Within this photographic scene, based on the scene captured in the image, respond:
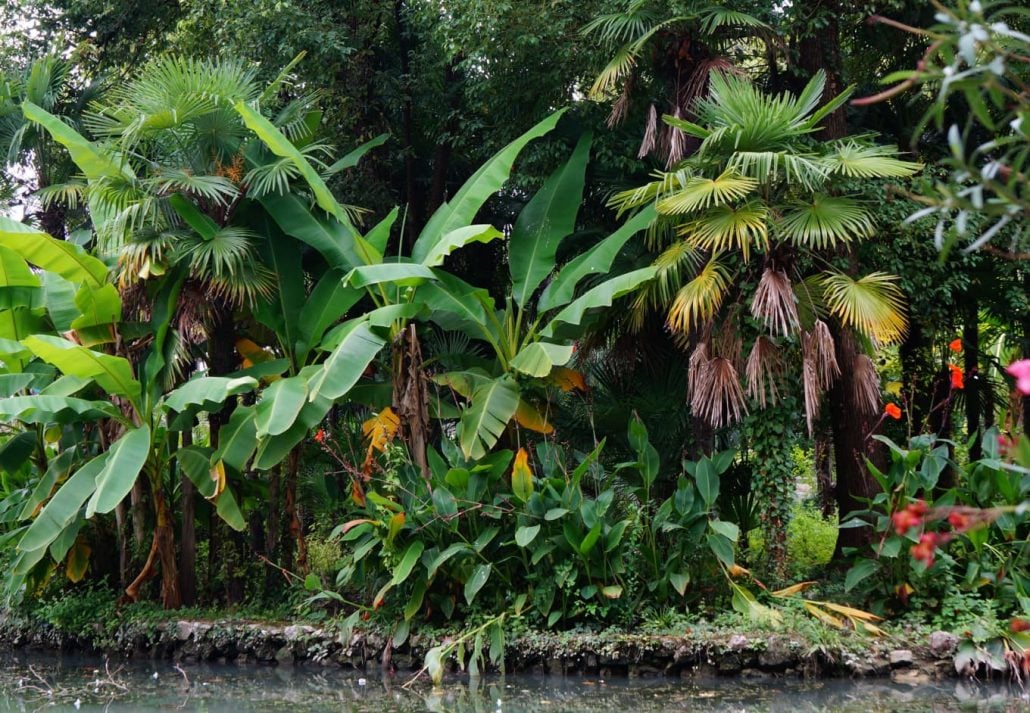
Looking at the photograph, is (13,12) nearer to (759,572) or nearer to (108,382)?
(108,382)

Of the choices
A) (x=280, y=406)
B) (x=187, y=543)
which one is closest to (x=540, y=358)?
(x=280, y=406)

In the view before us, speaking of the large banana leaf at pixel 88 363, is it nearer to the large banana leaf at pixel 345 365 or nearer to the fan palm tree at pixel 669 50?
the large banana leaf at pixel 345 365

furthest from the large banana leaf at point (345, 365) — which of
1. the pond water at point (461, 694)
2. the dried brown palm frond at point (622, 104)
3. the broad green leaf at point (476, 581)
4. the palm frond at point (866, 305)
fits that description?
the palm frond at point (866, 305)

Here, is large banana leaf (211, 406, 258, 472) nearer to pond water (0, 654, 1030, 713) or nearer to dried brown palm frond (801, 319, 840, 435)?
pond water (0, 654, 1030, 713)

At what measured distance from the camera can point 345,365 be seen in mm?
8336

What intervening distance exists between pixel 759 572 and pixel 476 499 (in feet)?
8.91

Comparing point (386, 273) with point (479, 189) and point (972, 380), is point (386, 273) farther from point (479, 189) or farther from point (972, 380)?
point (972, 380)

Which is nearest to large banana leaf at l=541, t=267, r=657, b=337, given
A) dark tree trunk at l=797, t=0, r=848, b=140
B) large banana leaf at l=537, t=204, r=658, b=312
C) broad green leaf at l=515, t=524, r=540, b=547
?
large banana leaf at l=537, t=204, r=658, b=312

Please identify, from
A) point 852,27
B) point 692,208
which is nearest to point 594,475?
point 692,208

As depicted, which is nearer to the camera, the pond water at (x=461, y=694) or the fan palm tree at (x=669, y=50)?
Answer: the pond water at (x=461, y=694)

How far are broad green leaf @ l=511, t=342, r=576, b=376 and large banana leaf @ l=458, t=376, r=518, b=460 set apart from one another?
27 cm

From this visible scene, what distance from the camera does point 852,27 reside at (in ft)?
36.3

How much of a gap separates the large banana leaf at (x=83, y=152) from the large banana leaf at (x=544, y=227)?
3862 mm

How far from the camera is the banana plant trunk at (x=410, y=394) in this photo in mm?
9430
